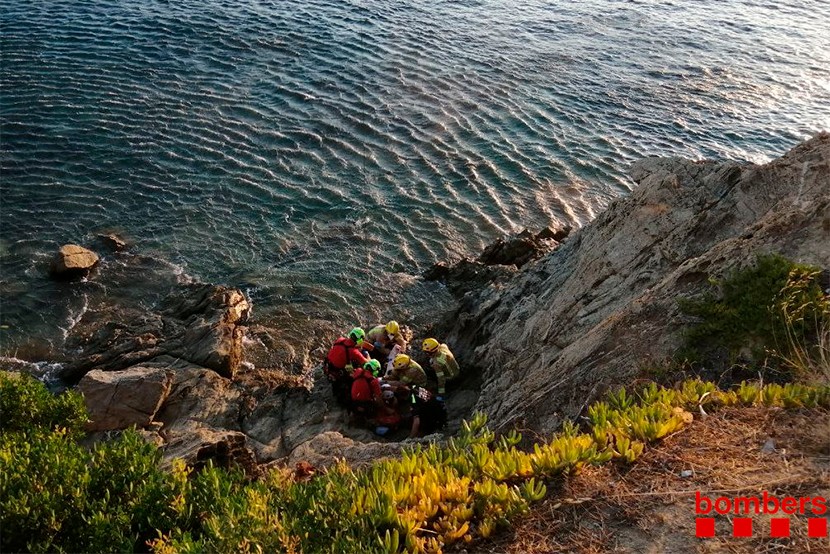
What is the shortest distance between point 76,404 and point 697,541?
9.57m

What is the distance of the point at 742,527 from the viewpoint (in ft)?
18.7

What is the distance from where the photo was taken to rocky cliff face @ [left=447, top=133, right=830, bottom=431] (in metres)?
9.84

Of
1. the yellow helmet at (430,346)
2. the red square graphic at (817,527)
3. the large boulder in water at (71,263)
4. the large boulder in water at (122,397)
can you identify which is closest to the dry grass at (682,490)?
the red square graphic at (817,527)

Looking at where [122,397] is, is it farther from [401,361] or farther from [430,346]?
[430,346]

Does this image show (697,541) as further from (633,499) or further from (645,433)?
(645,433)

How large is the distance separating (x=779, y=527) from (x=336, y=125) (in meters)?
23.3

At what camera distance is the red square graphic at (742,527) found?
18.5 ft

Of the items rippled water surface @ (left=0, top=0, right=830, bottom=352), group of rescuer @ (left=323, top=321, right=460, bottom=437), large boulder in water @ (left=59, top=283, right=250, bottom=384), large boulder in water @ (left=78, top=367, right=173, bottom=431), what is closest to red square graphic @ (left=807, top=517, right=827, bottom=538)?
group of rescuer @ (left=323, top=321, right=460, bottom=437)

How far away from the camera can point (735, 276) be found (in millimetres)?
9508

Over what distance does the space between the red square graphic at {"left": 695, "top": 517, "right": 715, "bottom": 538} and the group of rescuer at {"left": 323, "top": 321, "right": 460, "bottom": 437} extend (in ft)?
25.4

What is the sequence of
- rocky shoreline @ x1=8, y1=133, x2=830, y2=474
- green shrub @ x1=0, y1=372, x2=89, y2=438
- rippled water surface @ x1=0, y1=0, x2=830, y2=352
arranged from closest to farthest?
1. green shrub @ x1=0, y1=372, x2=89, y2=438
2. rocky shoreline @ x1=8, y1=133, x2=830, y2=474
3. rippled water surface @ x1=0, y1=0, x2=830, y2=352

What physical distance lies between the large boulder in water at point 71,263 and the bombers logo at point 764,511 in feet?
57.5

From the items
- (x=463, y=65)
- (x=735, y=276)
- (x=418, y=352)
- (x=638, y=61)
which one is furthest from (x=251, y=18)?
(x=735, y=276)

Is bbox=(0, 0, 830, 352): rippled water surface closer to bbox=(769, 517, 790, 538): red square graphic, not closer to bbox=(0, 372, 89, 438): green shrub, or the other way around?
bbox=(0, 372, 89, 438): green shrub
